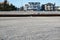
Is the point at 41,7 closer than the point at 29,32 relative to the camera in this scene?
No

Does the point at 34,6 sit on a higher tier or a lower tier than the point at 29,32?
lower

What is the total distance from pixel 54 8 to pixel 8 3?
6.34 meters

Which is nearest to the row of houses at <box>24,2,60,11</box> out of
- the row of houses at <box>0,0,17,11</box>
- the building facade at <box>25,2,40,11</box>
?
the building facade at <box>25,2,40,11</box>

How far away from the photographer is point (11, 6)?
25656 mm

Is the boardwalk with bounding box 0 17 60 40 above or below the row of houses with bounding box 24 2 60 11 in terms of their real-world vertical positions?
above

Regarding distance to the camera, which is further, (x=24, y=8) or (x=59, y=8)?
(x=59, y=8)

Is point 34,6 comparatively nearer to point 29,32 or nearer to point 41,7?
point 41,7

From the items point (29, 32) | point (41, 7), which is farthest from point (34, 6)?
point (29, 32)

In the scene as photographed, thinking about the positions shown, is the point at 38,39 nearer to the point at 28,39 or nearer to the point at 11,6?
the point at 28,39

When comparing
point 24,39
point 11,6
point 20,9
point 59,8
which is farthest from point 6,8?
point 24,39

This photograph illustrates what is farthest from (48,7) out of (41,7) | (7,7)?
(7,7)

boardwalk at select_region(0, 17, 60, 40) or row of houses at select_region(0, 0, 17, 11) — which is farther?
row of houses at select_region(0, 0, 17, 11)

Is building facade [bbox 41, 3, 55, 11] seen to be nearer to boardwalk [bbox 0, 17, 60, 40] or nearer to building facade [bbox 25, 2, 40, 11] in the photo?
building facade [bbox 25, 2, 40, 11]

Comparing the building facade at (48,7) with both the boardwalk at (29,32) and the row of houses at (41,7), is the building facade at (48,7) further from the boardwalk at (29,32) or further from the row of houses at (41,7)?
the boardwalk at (29,32)
